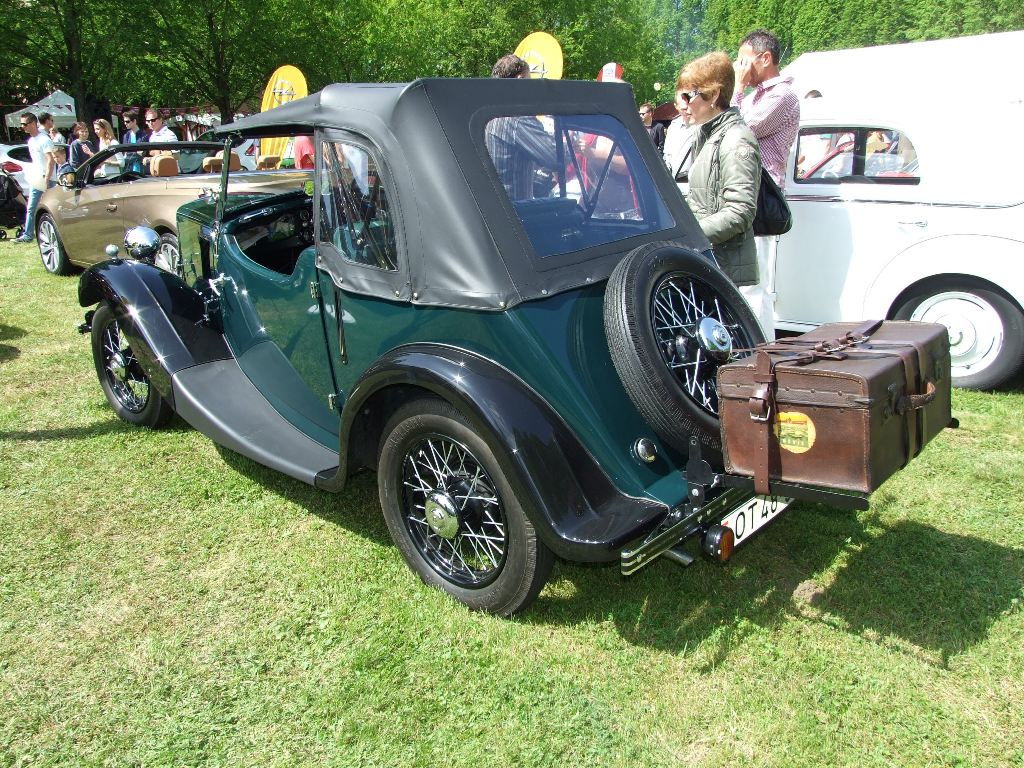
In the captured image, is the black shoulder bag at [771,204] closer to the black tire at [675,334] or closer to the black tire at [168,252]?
the black tire at [675,334]

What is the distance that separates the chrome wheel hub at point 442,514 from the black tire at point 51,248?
7979mm

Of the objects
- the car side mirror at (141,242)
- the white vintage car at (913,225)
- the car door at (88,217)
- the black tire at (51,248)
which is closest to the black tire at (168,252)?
the car door at (88,217)

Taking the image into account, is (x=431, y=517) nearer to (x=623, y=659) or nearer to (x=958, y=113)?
(x=623, y=659)

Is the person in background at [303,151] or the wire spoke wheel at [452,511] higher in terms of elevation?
the person in background at [303,151]

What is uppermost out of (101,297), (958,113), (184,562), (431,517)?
(958,113)

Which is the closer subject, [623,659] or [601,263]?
[623,659]

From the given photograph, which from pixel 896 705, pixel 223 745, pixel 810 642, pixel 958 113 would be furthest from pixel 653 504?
pixel 958 113

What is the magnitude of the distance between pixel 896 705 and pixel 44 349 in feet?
→ 21.5

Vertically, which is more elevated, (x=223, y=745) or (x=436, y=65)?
(x=436, y=65)

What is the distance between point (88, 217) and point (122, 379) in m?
4.61

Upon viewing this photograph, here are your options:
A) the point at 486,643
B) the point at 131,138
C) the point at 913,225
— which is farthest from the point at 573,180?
the point at 131,138

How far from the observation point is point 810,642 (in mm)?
2818

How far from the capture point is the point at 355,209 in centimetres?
321

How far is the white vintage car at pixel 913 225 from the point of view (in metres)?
4.86
